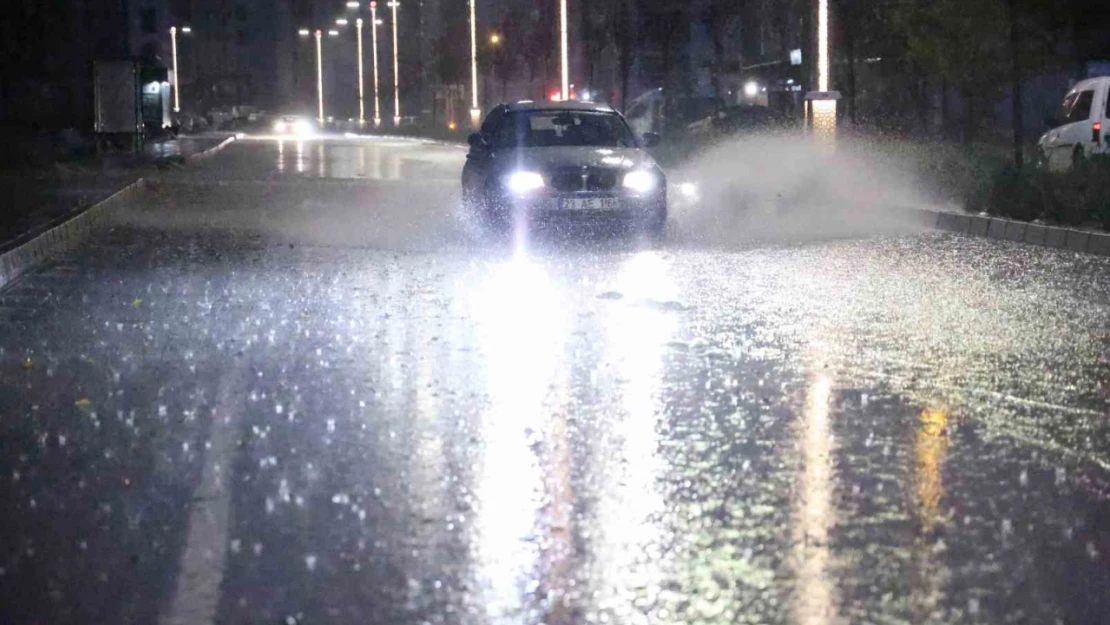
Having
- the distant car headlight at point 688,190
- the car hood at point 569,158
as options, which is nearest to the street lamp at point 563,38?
the distant car headlight at point 688,190

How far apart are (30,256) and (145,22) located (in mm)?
164972

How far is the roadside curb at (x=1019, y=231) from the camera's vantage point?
17797 millimetres

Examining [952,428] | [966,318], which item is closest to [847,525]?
[952,428]

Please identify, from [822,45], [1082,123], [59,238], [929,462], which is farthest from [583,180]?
[1082,123]

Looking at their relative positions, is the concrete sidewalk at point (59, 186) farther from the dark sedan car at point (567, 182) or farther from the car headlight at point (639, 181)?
the car headlight at point (639, 181)

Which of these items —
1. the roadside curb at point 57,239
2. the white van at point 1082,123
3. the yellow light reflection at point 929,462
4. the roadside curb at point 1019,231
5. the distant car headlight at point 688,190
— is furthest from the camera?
the white van at point 1082,123

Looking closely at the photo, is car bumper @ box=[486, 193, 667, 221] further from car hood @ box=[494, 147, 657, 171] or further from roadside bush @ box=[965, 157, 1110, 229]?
roadside bush @ box=[965, 157, 1110, 229]

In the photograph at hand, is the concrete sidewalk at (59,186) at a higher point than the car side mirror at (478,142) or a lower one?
lower

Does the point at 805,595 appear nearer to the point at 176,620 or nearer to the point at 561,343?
the point at 176,620

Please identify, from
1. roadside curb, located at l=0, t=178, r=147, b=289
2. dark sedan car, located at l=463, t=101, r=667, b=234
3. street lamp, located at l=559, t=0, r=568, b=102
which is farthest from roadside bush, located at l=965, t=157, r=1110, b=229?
street lamp, located at l=559, t=0, r=568, b=102

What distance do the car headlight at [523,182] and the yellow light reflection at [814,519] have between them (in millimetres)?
10658

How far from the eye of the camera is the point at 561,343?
11070mm

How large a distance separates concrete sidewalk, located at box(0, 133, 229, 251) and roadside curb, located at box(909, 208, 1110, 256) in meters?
10.1

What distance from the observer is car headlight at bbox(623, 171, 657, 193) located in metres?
19.5
